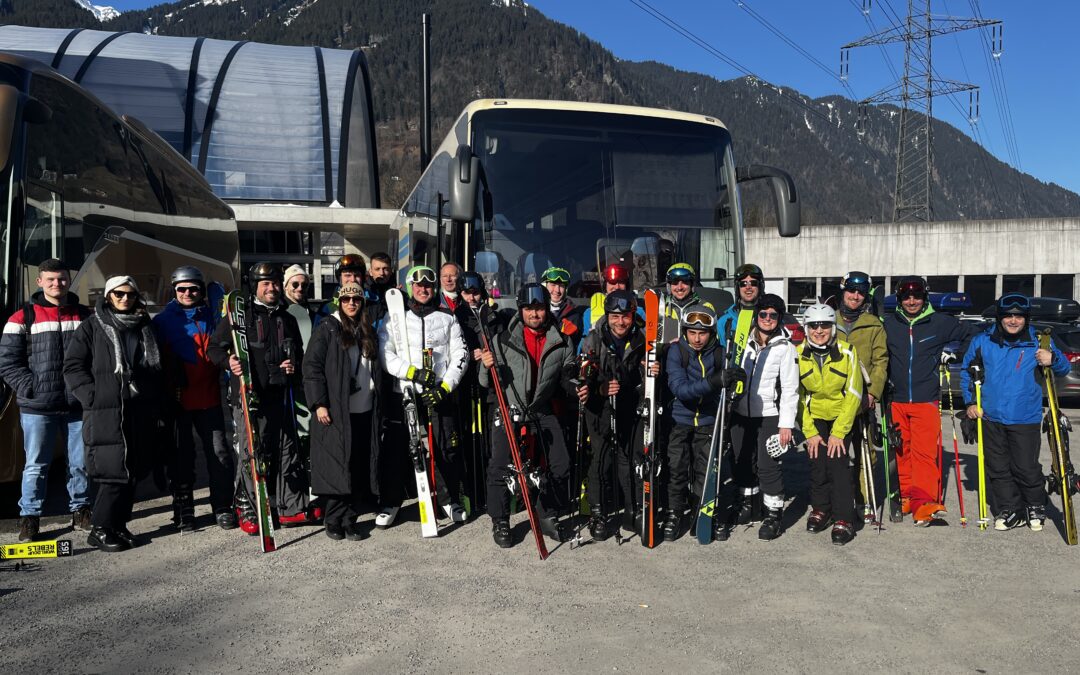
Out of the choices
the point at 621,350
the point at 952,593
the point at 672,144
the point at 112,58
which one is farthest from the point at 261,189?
the point at 952,593

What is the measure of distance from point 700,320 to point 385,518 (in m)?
2.76

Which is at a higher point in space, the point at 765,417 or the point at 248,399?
the point at 248,399

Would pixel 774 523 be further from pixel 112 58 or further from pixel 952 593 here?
pixel 112 58

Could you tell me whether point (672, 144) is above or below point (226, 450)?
above

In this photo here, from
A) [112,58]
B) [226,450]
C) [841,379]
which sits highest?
[112,58]

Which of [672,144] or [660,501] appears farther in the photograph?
[672,144]

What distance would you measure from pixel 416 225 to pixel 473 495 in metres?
5.25

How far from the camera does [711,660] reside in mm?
3607

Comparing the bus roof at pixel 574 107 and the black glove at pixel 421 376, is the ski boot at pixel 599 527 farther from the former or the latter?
the bus roof at pixel 574 107

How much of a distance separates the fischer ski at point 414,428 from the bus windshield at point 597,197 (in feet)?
6.40

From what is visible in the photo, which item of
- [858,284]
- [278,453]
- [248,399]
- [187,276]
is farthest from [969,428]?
[187,276]

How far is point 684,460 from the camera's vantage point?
18.6 feet

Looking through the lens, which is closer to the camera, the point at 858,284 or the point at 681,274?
the point at 681,274

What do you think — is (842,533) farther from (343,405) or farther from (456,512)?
(343,405)
